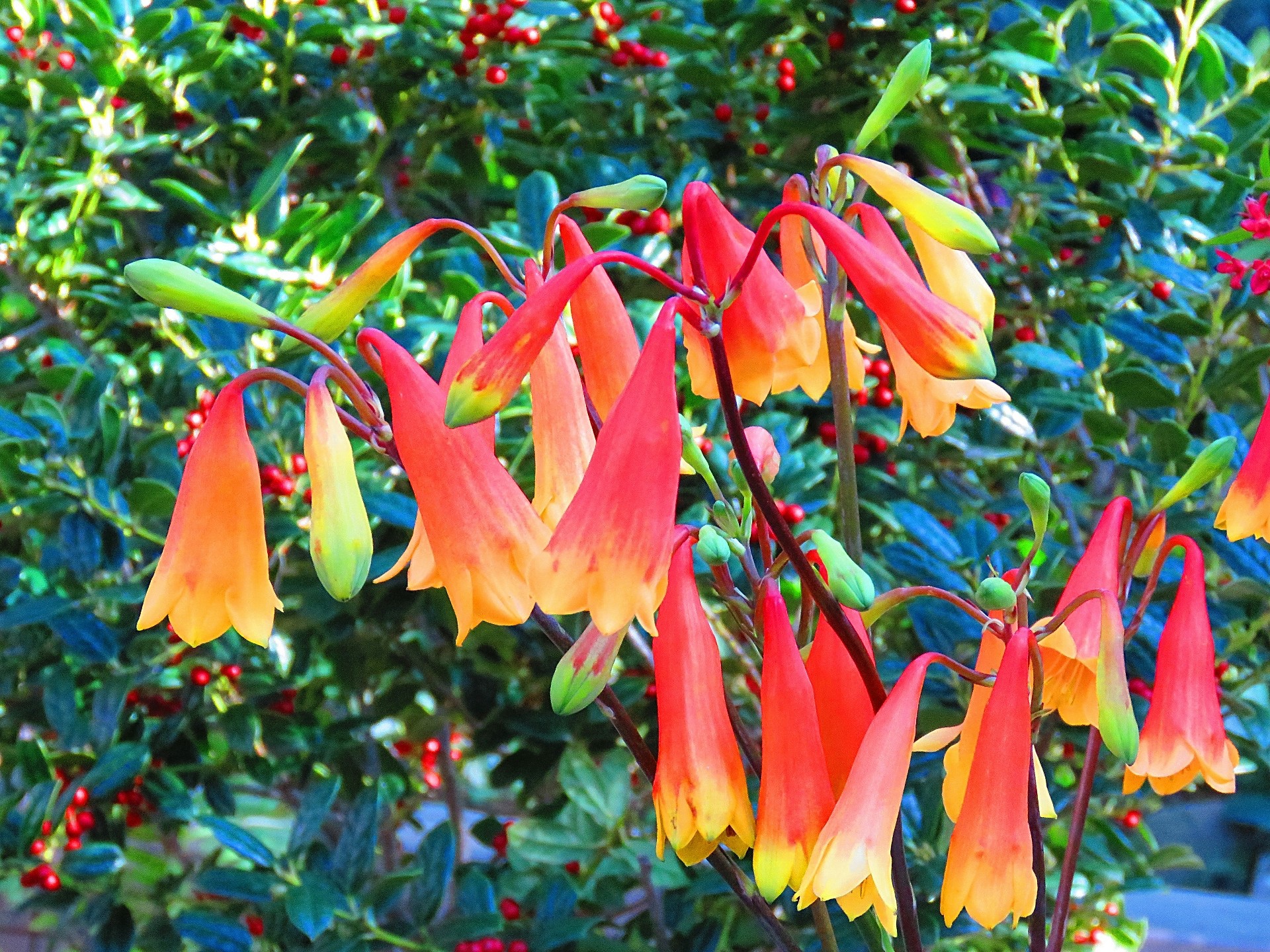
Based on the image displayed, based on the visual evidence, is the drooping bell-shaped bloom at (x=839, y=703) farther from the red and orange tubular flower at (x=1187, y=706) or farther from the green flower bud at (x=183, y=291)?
the green flower bud at (x=183, y=291)

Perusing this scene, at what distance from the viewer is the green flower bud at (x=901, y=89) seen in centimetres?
41

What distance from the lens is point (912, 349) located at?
0.33 meters

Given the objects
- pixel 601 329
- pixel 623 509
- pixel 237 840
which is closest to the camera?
pixel 623 509

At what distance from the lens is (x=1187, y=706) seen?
0.49 meters

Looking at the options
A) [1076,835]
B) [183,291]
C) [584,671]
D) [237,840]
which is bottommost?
[237,840]

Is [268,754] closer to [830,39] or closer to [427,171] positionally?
[427,171]

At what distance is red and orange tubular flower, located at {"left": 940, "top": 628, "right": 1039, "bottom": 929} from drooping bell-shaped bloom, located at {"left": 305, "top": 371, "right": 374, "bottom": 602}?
227 mm

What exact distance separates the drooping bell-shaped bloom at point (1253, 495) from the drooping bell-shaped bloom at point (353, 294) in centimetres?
35

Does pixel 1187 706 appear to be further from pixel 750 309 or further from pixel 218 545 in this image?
pixel 218 545

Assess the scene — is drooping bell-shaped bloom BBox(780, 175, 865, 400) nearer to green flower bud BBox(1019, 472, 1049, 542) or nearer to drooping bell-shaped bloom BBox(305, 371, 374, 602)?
green flower bud BBox(1019, 472, 1049, 542)

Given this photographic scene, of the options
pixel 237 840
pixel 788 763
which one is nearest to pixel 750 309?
pixel 788 763

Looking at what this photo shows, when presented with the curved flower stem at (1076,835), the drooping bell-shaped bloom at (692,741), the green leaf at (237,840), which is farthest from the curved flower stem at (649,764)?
the green leaf at (237,840)

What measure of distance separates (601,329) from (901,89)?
5.7 inches

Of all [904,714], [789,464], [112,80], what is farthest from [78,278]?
[904,714]
